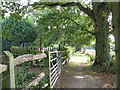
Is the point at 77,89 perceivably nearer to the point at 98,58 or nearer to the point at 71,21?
the point at 98,58

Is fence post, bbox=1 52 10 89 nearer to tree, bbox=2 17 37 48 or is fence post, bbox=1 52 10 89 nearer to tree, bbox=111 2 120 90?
tree, bbox=111 2 120 90

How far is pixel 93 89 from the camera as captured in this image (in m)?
4.32

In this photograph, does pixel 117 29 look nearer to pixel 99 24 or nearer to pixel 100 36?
pixel 99 24

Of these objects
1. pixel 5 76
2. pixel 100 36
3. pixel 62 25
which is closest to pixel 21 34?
pixel 62 25

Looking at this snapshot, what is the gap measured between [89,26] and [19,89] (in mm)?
9204

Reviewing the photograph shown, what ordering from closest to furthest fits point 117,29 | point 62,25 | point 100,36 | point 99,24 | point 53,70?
1. point 117,29
2. point 53,70
3. point 99,24
4. point 100,36
5. point 62,25

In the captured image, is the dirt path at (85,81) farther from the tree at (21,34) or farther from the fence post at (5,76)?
the tree at (21,34)

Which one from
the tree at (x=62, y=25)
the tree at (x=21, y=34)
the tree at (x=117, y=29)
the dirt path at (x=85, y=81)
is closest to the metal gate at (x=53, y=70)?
the dirt path at (x=85, y=81)

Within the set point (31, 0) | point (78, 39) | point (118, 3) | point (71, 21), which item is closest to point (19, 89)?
point (118, 3)

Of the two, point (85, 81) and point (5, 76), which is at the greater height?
point (5, 76)

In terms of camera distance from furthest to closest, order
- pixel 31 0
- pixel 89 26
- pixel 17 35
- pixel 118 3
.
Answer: pixel 17 35, pixel 89 26, pixel 31 0, pixel 118 3

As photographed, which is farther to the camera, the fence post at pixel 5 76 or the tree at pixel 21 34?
the tree at pixel 21 34

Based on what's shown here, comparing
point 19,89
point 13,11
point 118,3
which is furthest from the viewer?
point 13,11

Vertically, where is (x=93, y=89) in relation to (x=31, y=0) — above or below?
below
